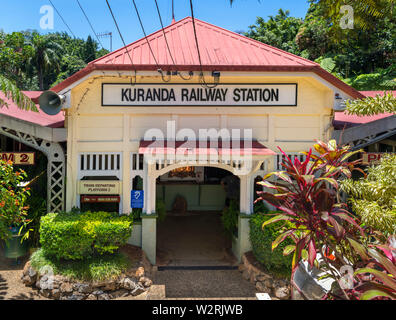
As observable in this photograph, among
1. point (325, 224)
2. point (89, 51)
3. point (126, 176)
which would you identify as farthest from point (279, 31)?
point (89, 51)

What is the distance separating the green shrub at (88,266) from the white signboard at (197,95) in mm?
3947

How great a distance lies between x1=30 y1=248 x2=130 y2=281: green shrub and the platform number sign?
1.40 m

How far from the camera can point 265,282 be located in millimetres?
7359

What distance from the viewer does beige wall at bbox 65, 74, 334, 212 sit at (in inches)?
336

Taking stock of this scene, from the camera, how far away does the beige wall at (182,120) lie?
8523mm

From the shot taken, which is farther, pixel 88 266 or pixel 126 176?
pixel 126 176

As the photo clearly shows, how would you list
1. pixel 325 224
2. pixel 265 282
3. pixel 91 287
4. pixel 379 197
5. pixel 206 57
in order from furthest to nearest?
pixel 206 57, pixel 265 282, pixel 91 287, pixel 379 197, pixel 325 224

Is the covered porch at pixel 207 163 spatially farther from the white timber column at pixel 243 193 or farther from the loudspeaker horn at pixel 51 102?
the loudspeaker horn at pixel 51 102

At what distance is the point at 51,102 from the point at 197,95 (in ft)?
12.2

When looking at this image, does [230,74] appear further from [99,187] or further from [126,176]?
[99,187]

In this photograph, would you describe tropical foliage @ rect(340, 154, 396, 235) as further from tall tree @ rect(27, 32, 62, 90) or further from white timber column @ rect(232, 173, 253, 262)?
tall tree @ rect(27, 32, 62, 90)

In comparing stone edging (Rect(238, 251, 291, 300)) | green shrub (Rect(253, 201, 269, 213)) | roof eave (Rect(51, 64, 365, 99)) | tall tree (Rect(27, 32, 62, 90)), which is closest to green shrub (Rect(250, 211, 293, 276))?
stone edging (Rect(238, 251, 291, 300))

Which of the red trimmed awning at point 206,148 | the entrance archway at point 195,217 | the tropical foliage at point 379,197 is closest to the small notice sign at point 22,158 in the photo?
the red trimmed awning at point 206,148

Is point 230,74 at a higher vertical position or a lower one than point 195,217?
higher
